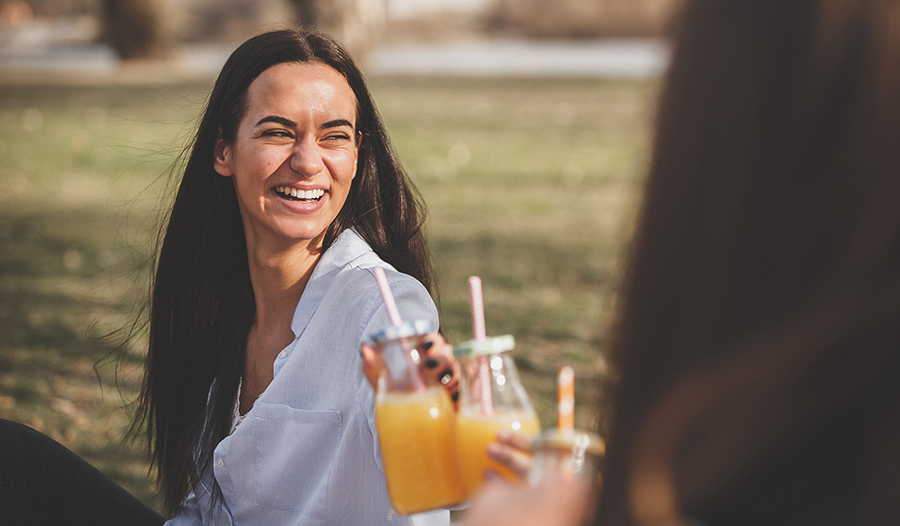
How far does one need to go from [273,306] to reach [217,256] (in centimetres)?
28

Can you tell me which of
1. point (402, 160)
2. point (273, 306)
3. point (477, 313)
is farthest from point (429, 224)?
point (477, 313)

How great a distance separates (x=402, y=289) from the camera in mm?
2082

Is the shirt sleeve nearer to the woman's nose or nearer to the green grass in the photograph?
the green grass

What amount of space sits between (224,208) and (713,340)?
1950mm

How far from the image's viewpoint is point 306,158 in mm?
2422

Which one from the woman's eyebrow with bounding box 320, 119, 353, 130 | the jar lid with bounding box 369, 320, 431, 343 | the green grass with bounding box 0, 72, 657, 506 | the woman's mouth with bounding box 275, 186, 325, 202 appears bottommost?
the green grass with bounding box 0, 72, 657, 506

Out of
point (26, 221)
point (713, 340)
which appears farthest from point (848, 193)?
point (26, 221)

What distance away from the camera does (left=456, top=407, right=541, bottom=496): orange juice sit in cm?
144

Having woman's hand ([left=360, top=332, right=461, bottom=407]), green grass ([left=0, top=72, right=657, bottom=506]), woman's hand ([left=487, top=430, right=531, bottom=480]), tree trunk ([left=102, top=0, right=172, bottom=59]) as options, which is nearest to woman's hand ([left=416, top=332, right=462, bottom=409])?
woman's hand ([left=360, top=332, right=461, bottom=407])

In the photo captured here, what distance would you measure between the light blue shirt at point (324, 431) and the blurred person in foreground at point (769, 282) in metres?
0.96

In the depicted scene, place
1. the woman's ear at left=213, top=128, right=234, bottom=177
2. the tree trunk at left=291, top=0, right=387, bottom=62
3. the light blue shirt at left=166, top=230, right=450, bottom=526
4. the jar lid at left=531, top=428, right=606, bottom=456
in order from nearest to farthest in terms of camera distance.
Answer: the jar lid at left=531, top=428, right=606, bottom=456, the light blue shirt at left=166, top=230, right=450, bottom=526, the woman's ear at left=213, top=128, right=234, bottom=177, the tree trunk at left=291, top=0, right=387, bottom=62

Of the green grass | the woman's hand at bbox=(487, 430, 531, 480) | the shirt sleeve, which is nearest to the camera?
the woman's hand at bbox=(487, 430, 531, 480)

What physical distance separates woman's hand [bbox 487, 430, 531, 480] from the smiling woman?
609 millimetres

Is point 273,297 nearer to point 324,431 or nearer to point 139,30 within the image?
point 324,431
